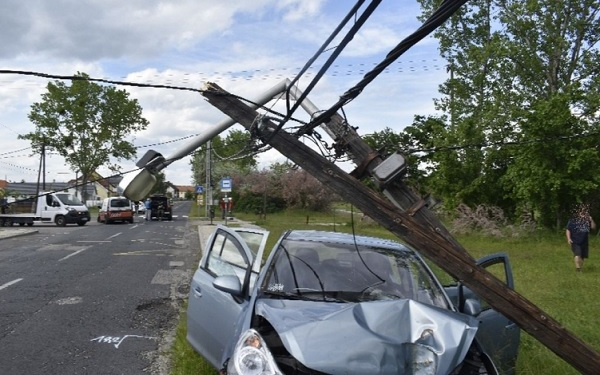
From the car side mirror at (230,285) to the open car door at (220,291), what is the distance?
12 mm

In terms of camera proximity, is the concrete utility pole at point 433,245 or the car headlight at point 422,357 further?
the concrete utility pole at point 433,245

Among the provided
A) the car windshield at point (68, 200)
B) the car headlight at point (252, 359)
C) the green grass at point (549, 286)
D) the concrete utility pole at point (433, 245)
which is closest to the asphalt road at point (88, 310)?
the green grass at point (549, 286)

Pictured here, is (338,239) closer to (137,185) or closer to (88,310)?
(137,185)

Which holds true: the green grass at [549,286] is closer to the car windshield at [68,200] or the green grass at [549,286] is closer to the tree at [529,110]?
the tree at [529,110]

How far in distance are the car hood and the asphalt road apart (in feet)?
10.5

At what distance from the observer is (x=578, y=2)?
26.9 meters

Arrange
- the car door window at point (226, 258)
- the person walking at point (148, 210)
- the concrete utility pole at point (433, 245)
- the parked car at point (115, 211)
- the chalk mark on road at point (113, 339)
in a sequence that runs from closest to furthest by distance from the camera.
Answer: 1. the concrete utility pole at point (433, 245)
2. the car door window at point (226, 258)
3. the chalk mark on road at point (113, 339)
4. the parked car at point (115, 211)
5. the person walking at point (148, 210)

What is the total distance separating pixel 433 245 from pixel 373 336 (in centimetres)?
137

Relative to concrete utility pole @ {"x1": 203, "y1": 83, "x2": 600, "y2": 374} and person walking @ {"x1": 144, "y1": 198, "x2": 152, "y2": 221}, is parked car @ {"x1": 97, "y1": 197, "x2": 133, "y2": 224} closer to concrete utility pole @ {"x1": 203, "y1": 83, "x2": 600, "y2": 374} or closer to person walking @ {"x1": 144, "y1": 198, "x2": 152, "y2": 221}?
person walking @ {"x1": 144, "y1": 198, "x2": 152, "y2": 221}

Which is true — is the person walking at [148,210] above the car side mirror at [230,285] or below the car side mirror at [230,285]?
above

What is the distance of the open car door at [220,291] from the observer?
4754 mm

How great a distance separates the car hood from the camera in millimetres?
3125

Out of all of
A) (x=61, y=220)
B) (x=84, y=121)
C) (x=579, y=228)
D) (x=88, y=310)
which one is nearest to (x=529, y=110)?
(x=579, y=228)

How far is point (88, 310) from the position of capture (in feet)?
29.1
